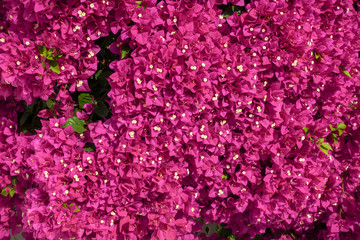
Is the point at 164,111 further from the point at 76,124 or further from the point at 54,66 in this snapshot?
the point at 54,66

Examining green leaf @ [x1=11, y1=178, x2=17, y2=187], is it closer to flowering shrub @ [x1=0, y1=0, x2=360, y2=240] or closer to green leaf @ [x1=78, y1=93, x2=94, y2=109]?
flowering shrub @ [x1=0, y1=0, x2=360, y2=240]

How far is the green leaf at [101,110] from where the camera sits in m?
2.23

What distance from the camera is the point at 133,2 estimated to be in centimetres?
199

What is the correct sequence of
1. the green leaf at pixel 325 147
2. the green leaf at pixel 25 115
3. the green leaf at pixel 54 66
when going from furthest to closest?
the green leaf at pixel 325 147 → the green leaf at pixel 25 115 → the green leaf at pixel 54 66

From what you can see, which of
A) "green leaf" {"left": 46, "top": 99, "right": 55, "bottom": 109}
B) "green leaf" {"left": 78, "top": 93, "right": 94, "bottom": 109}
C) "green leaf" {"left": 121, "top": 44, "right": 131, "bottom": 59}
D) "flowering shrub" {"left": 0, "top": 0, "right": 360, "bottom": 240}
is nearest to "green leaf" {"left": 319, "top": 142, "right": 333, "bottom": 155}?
"flowering shrub" {"left": 0, "top": 0, "right": 360, "bottom": 240}

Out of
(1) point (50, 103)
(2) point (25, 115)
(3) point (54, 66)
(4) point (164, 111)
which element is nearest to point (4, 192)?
(2) point (25, 115)

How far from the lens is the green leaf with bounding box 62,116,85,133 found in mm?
2171

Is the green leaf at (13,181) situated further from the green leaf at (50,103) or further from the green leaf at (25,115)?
the green leaf at (50,103)

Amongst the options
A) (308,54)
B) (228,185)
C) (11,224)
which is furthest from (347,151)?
(11,224)

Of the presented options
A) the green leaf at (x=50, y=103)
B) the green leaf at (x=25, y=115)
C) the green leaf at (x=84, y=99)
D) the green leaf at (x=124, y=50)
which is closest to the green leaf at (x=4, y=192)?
the green leaf at (x=25, y=115)

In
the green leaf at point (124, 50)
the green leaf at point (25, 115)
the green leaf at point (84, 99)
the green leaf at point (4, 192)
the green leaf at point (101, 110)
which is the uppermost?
the green leaf at point (124, 50)

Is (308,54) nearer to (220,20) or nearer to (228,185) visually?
(220,20)

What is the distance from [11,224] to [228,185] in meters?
1.59

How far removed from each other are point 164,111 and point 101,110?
1.35 ft
